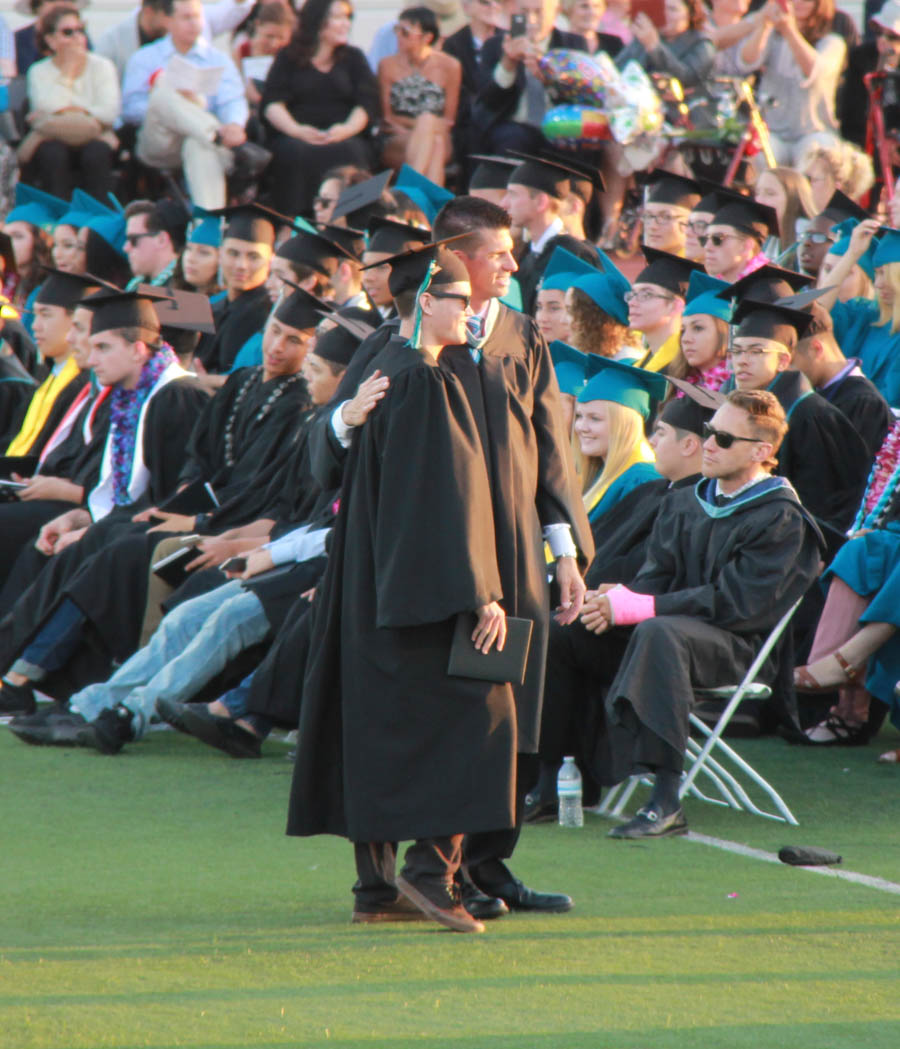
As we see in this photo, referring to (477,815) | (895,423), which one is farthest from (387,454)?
(895,423)

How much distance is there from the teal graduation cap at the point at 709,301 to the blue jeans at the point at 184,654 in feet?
7.86

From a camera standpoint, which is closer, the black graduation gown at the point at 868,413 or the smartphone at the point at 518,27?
the black graduation gown at the point at 868,413

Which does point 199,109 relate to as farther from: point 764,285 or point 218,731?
point 218,731

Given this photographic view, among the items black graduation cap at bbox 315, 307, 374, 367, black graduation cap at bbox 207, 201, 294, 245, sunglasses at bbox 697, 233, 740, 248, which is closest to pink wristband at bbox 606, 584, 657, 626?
black graduation cap at bbox 315, 307, 374, 367

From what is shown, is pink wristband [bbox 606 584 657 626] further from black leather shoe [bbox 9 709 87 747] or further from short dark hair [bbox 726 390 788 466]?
black leather shoe [bbox 9 709 87 747]

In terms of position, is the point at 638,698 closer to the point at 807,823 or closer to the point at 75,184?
the point at 807,823

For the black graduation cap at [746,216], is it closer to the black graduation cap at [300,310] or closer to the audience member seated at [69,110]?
the black graduation cap at [300,310]

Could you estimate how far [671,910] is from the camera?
486 centimetres

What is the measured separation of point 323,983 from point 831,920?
4.74 ft

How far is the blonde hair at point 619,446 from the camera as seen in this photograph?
715 centimetres

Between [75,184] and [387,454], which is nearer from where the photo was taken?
[387,454]

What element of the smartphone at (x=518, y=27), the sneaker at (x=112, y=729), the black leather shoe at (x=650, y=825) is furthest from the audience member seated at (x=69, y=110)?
the black leather shoe at (x=650, y=825)

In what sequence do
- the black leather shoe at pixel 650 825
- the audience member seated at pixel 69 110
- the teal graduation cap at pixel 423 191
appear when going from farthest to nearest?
the audience member seated at pixel 69 110 < the teal graduation cap at pixel 423 191 < the black leather shoe at pixel 650 825

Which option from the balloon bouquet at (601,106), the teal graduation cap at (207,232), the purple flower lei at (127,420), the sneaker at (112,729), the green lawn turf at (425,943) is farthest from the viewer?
the balloon bouquet at (601,106)
